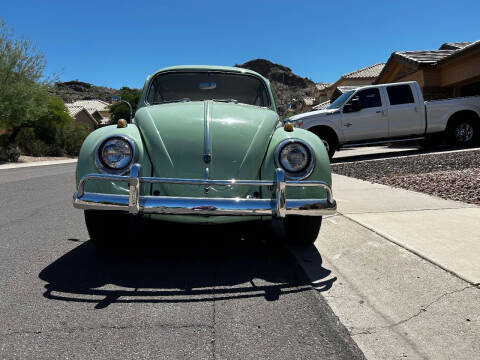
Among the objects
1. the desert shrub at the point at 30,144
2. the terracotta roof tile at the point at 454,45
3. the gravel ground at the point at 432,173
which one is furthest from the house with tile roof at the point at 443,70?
the desert shrub at the point at 30,144

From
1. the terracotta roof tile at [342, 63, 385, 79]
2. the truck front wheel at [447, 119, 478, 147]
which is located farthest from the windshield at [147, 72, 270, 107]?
the terracotta roof tile at [342, 63, 385, 79]

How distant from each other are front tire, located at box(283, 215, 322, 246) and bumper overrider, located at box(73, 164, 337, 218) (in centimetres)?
57

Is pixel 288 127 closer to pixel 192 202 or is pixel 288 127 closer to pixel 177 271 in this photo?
pixel 192 202

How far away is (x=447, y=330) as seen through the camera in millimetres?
2264

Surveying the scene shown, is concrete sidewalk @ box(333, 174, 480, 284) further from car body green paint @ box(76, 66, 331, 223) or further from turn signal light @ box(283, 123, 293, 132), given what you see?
turn signal light @ box(283, 123, 293, 132)

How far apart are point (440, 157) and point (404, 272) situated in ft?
25.9

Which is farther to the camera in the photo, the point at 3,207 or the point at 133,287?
the point at 3,207

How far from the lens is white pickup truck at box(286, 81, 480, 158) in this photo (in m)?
11.6

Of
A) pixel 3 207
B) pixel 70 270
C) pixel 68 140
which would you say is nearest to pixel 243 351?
pixel 70 270

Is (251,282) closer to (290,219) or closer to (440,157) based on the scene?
(290,219)

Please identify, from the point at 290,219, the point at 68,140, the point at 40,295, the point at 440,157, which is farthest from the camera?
the point at 68,140

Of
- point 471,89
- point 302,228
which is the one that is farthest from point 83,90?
point 302,228

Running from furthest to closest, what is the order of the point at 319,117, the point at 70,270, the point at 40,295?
the point at 319,117
the point at 70,270
the point at 40,295

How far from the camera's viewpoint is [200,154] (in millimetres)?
3365
